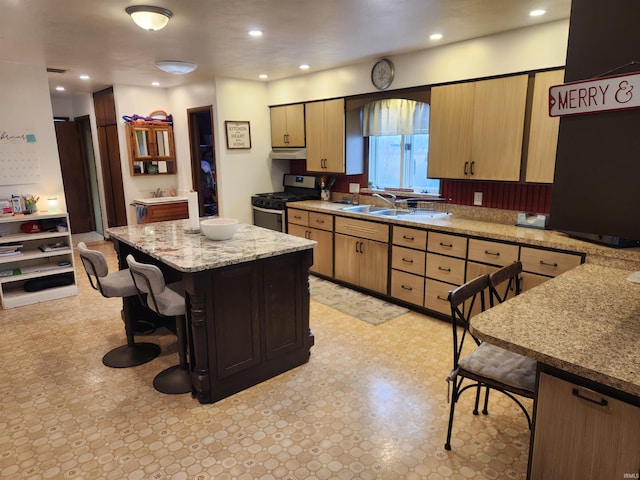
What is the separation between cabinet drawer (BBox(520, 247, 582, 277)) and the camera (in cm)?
283

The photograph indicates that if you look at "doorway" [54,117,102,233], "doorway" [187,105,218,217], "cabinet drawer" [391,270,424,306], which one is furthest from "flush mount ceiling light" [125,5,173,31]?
"doorway" [54,117,102,233]

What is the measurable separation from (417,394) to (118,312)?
3.01 metres

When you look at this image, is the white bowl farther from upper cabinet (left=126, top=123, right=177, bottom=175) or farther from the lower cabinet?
upper cabinet (left=126, top=123, right=177, bottom=175)

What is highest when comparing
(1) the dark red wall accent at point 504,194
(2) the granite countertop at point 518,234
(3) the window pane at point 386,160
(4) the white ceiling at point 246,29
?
(4) the white ceiling at point 246,29

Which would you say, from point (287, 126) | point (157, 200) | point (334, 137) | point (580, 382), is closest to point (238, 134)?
point (287, 126)

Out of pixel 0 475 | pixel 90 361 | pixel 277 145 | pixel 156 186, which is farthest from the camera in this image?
pixel 156 186

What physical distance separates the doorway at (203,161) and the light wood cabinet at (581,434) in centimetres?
500

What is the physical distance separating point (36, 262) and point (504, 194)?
195 inches

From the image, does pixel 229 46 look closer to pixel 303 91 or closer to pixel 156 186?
pixel 303 91

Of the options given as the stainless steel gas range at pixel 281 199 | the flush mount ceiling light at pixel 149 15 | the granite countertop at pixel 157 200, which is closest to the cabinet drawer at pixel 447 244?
the stainless steel gas range at pixel 281 199

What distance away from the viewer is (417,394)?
105 inches

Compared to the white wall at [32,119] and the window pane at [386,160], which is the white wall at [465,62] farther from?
the white wall at [32,119]

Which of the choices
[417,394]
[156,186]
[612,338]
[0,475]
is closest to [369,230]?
[417,394]

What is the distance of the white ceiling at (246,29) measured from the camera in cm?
274
